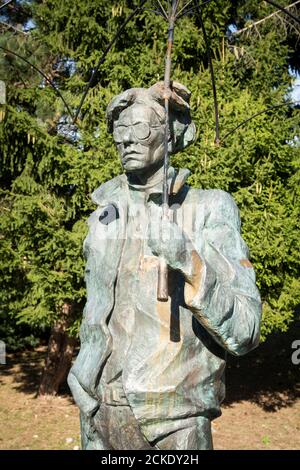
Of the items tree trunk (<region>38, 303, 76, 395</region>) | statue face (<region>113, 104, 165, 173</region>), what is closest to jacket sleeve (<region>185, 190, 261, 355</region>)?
statue face (<region>113, 104, 165, 173</region>)

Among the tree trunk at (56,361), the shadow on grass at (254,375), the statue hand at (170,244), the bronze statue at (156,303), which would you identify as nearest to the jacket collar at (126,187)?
the bronze statue at (156,303)

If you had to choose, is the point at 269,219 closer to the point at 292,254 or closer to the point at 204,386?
the point at 292,254

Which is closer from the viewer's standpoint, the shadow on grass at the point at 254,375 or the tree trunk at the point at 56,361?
the tree trunk at the point at 56,361

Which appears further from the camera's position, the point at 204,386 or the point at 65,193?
the point at 65,193

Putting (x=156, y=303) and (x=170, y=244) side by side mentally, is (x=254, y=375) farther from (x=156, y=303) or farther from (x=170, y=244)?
(x=170, y=244)

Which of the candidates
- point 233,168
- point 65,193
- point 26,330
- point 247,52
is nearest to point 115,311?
point 233,168

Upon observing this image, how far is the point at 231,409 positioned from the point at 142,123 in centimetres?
862

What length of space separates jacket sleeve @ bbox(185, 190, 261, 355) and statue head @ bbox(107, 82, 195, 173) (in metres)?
0.32

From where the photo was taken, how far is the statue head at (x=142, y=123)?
7.64 feet

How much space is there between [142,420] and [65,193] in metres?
7.15

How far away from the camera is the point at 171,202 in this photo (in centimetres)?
239

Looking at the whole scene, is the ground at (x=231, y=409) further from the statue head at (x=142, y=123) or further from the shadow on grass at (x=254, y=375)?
the statue head at (x=142, y=123)

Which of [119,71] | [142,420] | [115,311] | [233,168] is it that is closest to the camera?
[142,420]

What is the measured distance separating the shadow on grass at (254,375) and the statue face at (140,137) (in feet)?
Result: 28.7
